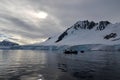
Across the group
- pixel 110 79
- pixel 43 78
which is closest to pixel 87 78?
pixel 110 79

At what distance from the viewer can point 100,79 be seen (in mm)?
29844

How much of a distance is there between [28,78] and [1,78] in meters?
3.84

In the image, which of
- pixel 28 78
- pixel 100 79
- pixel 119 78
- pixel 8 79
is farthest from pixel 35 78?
pixel 119 78

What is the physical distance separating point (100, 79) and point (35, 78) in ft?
29.3

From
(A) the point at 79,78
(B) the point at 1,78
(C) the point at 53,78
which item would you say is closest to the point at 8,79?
(B) the point at 1,78

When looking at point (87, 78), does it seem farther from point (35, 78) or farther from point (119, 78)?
point (35, 78)

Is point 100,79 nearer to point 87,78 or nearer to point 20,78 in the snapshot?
point 87,78

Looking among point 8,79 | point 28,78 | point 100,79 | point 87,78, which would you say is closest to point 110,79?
point 100,79

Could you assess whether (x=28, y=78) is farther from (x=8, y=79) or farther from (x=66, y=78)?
(x=66, y=78)

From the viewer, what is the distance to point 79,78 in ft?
101

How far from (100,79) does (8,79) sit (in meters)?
12.5

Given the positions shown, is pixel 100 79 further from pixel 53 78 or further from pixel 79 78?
pixel 53 78

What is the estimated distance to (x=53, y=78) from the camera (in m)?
30.6

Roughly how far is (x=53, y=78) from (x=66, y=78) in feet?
6.07
